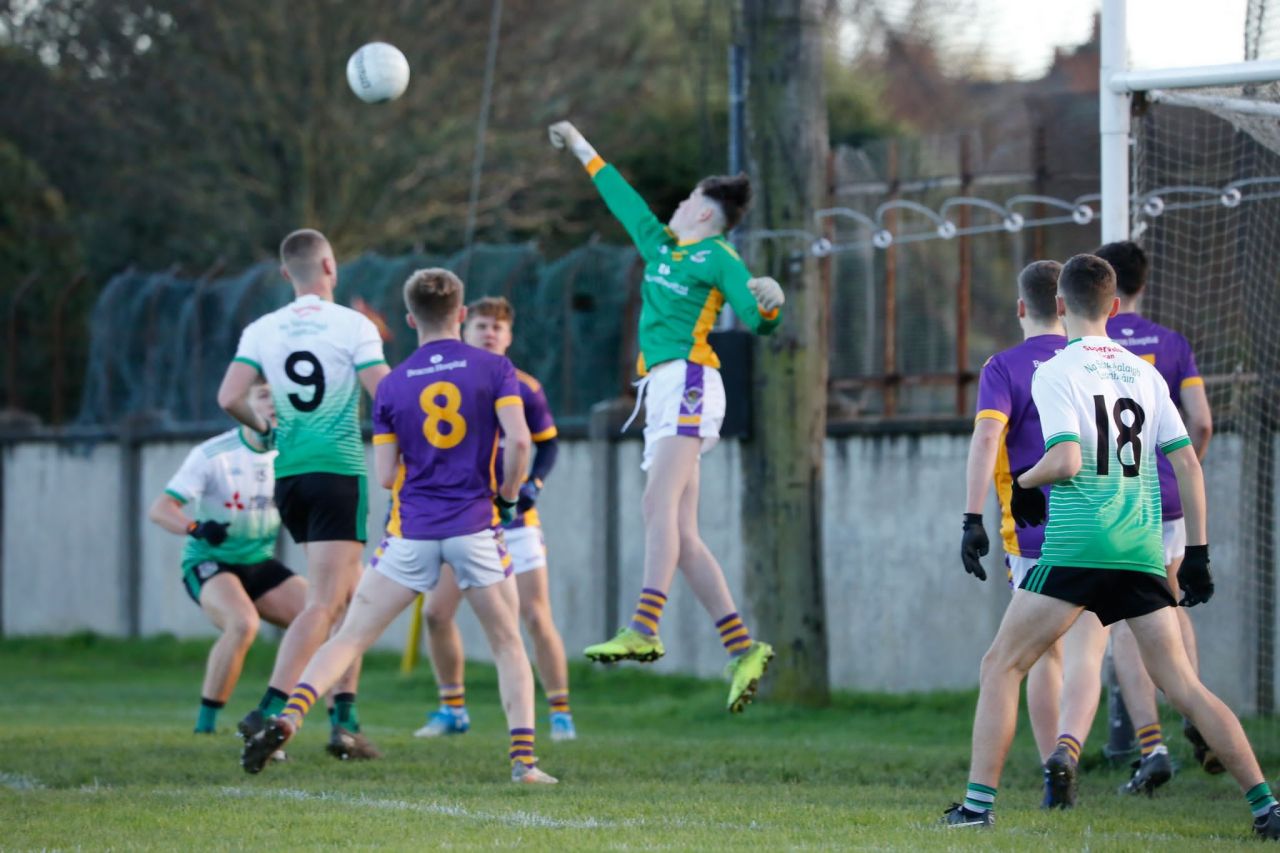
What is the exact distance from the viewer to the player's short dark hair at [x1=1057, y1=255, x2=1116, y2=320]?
6816 mm

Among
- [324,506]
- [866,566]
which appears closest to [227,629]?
[324,506]

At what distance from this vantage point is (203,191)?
28688mm

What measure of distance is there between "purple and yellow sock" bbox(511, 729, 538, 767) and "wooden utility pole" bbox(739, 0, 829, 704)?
4117 millimetres

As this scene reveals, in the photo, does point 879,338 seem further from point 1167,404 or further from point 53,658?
point 53,658

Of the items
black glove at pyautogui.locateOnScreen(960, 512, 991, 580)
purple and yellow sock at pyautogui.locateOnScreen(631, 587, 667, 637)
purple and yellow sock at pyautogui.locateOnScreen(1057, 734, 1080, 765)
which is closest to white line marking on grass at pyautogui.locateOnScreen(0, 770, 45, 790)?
purple and yellow sock at pyautogui.locateOnScreen(631, 587, 667, 637)

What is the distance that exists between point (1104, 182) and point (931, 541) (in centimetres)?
445

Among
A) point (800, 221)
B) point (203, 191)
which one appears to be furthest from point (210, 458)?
point (203, 191)

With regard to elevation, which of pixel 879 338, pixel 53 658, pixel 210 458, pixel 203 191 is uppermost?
pixel 203 191

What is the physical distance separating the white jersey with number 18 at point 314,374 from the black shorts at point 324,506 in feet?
0.17

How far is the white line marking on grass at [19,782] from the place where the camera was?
8523 millimetres

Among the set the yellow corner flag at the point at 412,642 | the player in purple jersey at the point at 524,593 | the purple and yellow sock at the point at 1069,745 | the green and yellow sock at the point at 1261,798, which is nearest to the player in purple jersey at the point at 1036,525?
the purple and yellow sock at the point at 1069,745

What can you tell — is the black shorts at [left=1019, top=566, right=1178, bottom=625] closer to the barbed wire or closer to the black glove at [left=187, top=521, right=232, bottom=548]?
the barbed wire

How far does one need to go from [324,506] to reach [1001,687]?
12.5ft

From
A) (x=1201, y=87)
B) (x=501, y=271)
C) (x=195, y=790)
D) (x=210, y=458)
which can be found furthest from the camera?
(x=501, y=271)
